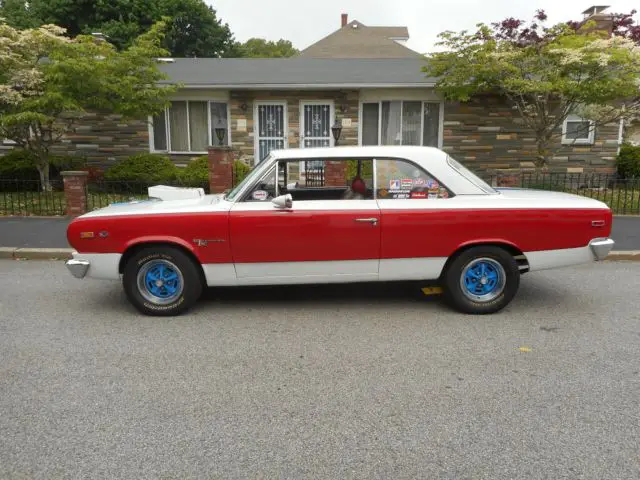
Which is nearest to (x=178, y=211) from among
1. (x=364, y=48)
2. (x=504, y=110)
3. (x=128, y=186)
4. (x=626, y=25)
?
(x=128, y=186)

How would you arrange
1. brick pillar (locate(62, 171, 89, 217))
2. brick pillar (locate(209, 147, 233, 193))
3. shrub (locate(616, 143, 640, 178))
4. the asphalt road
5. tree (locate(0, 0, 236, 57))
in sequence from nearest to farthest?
1. the asphalt road
2. brick pillar (locate(62, 171, 89, 217))
3. brick pillar (locate(209, 147, 233, 193))
4. shrub (locate(616, 143, 640, 178))
5. tree (locate(0, 0, 236, 57))

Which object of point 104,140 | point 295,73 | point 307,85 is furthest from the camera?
point 295,73

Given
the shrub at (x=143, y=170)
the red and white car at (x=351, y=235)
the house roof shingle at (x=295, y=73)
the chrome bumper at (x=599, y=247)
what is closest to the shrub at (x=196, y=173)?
the shrub at (x=143, y=170)

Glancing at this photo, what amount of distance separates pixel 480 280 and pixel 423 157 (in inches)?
53.7

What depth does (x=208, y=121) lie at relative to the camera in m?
16.6

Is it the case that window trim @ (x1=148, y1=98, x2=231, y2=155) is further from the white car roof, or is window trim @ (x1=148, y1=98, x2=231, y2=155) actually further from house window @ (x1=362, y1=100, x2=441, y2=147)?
the white car roof

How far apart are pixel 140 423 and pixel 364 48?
37.5 m

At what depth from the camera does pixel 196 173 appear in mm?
14797

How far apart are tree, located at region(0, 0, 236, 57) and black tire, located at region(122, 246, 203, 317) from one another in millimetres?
29308

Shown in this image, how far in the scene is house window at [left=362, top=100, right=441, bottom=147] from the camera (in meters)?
16.5

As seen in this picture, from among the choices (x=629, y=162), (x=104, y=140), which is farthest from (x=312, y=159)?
(x=629, y=162)

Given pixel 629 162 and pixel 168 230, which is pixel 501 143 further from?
pixel 168 230

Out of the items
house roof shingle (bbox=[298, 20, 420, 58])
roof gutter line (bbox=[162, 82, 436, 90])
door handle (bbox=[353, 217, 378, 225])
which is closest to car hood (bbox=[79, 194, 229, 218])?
door handle (bbox=[353, 217, 378, 225])

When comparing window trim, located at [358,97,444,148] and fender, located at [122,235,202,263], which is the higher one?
window trim, located at [358,97,444,148]
